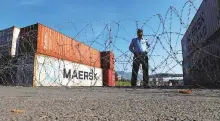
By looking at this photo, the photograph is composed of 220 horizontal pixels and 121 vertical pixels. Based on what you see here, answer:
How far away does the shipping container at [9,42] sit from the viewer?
17.6 meters

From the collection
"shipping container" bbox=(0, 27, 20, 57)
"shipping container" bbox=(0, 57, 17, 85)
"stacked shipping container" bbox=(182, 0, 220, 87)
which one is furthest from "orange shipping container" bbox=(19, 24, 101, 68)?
"stacked shipping container" bbox=(182, 0, 220, 87)

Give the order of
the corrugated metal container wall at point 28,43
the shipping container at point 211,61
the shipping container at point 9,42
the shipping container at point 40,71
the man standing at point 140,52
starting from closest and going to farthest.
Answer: the shipping container at point 211,61, the man standing at point 140,52, the shipping container at point 40,71, the corrugated metal container wall at point 28,43, the shipping container at point 9,42

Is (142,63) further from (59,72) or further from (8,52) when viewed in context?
(8,52)

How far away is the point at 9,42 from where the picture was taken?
1783cm

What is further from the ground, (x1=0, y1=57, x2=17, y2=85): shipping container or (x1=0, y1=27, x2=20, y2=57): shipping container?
(x1=0, y1=27, x2=20, y2=57): shipping container

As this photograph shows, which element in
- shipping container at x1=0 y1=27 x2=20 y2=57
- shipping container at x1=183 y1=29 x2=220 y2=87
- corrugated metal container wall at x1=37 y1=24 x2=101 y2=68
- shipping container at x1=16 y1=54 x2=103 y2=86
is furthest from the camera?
shipping container at x1=0 y1=27 x2=20 y2=57

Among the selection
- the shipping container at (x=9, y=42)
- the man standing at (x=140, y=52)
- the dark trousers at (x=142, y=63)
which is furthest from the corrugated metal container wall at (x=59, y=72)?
the man standing at (x=140, y=52)

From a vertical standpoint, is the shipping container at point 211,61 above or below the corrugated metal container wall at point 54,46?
below

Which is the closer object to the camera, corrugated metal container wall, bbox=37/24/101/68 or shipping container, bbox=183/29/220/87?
shipping container, bbox=183/29/220/87

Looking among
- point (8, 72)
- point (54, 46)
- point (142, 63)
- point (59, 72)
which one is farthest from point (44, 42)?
point (142, 63)

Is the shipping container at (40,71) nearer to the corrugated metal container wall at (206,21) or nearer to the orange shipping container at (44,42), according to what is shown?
the orange shipping container at (44,42)

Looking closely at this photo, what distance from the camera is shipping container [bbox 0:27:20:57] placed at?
691 inches

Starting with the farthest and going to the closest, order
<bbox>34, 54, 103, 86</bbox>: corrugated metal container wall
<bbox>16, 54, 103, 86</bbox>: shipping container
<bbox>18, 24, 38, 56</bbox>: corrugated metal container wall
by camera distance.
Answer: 1. <bbox>34, 54, 103, 86</bbox>: corrugated metal container wall
2. <bbox>18, 24, 38, 56</bbox>: corrugated metal container wall
3. <bbox>16, 54, 103, 86</bbox>: shipping container

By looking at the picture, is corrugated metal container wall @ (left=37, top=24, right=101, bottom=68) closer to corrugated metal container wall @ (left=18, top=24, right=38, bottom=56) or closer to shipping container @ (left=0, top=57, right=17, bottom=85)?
corrugated metal container wall @ (left=18, top=24, right=38, bottom=56)
